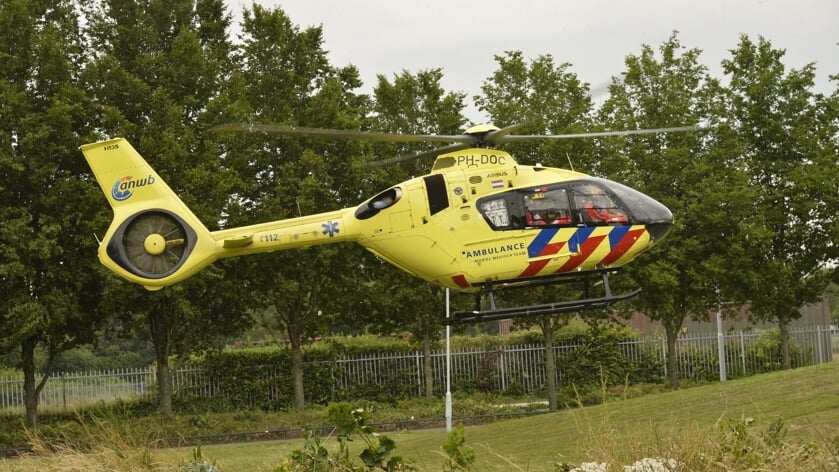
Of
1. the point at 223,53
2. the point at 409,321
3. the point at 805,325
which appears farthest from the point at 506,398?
the point at 223,53

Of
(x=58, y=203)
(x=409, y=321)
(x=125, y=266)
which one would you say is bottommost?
(x=409, y=321)

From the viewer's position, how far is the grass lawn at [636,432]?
9836 mm

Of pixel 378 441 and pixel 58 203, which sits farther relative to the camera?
pixel 58 203

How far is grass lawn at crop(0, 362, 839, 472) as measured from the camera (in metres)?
9.84

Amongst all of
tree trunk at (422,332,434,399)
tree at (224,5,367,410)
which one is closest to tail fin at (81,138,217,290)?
tree at (224,5,367,410)

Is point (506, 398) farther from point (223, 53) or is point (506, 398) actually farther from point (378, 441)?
point (378, 441)

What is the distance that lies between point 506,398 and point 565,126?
34.2ft

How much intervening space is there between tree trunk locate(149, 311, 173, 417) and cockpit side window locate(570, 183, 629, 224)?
56.4ft

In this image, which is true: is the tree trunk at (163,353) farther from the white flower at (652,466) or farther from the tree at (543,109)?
the white flower at (652,466)

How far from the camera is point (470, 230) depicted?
18.2 metres

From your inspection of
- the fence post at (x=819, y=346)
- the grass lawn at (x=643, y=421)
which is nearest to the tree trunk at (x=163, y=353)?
the grass lawn at (x=643, y=421)

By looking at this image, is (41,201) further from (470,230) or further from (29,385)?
(470,230)

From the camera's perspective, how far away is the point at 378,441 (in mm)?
11133

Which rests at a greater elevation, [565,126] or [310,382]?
[565,126]
